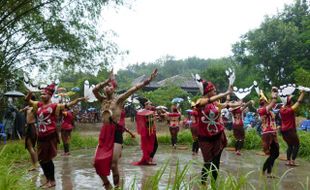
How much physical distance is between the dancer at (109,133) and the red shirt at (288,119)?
16.3 ft

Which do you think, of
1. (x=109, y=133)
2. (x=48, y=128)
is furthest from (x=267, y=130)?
(x=48, y=128)

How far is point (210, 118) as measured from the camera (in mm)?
6539

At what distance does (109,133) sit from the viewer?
20.1 feet

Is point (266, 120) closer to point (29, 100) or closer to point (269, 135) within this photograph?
point (269, 135)

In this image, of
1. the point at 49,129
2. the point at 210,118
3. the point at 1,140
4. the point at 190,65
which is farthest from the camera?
the point at 190,65

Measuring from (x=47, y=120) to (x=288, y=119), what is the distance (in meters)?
5.61

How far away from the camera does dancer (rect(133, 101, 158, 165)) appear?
33.0ft

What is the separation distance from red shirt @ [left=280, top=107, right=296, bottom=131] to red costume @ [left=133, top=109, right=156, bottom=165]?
3077 millimetres

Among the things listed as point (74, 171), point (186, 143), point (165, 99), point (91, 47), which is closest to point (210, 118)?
point (74, 171)

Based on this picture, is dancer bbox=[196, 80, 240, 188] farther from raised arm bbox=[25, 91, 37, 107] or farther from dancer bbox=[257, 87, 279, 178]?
raised arm bbox=[25, 91, 37, 107]

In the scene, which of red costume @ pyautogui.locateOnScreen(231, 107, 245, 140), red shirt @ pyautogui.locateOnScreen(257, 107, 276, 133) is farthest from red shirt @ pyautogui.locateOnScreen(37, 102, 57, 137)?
red costume @ pyautogui.locateOnScreen(231, 107, 245, 140)

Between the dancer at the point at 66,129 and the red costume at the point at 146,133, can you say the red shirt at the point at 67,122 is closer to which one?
the dancer at the point at 66,129

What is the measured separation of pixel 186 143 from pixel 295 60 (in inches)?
783

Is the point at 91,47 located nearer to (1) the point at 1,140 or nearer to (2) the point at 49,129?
(1) the point at 1,140
